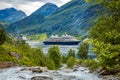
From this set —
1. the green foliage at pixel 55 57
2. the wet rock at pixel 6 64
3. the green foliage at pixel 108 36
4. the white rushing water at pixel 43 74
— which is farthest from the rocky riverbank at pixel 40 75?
the green foliage at pixel 55 57

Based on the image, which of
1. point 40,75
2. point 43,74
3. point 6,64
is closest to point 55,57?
point 6,64

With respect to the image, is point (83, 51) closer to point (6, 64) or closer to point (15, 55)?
point (15, 55)

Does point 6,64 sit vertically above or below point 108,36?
below

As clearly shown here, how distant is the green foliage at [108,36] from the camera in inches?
1087

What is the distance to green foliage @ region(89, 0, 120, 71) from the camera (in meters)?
27.6

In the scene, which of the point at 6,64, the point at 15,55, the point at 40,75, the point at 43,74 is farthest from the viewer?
the point at 15,55

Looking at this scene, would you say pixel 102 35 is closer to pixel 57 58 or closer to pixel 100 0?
pixel 100 0

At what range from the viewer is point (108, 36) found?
2939cm

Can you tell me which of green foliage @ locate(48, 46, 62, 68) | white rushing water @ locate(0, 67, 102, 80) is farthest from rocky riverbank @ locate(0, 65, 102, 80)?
green foliage @ locate(48, 46, 62, 68)

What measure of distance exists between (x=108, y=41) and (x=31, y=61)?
3104 inches

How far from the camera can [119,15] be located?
98.8 feet

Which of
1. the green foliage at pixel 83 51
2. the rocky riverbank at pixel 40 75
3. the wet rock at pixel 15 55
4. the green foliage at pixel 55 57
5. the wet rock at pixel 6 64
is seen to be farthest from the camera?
the green foliage at pixel 83 51

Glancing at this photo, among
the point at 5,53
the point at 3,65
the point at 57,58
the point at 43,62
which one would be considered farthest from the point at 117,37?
the point at 57,58

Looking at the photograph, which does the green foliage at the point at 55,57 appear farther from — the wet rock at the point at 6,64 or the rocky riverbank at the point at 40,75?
the rocky riverbank at the point at 40,75
